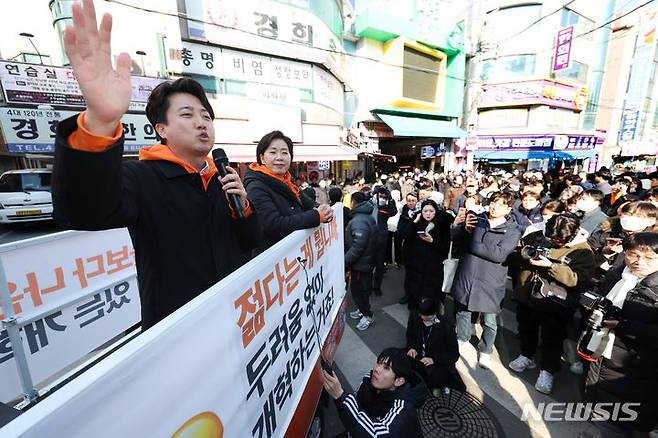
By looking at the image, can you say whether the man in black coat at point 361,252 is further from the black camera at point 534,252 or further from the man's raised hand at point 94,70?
the man's raised hand at point 94,70

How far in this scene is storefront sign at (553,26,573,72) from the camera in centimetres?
1711

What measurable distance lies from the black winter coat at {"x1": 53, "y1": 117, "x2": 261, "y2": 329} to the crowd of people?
5.69 ft

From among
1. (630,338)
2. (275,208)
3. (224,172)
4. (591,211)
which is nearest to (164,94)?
(224,172)

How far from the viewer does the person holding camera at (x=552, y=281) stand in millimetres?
2662

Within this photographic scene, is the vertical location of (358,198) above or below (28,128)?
below

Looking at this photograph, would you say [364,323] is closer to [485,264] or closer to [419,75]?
[485,264]

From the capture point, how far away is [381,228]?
5.20 meters

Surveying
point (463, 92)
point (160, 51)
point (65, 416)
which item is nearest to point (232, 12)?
point (160, 51)

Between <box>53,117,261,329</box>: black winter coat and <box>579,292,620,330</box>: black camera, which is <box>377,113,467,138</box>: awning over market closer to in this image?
<box>579,292,620,330</box>: black camera

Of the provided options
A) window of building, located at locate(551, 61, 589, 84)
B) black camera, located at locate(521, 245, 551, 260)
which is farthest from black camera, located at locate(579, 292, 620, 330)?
window of building, located at locate(551, 61, 589, 84)

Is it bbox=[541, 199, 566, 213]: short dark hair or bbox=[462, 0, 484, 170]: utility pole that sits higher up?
bbox=[462, 0, 484, 170]: utility pole

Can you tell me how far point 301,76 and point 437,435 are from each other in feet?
42.7

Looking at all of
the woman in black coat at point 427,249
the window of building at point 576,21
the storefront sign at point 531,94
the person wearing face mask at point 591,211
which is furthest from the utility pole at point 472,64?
the woman in black coat at point 427,249

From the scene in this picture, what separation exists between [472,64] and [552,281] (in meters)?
22.1
